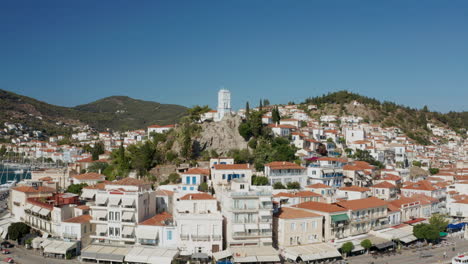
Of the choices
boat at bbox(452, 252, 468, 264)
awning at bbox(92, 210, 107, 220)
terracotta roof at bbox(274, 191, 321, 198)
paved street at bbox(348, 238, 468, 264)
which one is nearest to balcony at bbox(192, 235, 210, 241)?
awning at bbox(92, 210, 107, 220)

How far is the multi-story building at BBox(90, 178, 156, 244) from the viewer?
3919 cm

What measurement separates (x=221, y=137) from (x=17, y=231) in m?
33.3

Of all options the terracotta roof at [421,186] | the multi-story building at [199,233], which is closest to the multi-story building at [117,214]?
the multi-story building at [199,233]

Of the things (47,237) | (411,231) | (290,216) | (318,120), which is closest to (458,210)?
(411,231)

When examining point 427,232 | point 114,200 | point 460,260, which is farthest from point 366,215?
point 114,200

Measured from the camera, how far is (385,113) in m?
139

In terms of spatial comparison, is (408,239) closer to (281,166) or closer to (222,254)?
(281,166)

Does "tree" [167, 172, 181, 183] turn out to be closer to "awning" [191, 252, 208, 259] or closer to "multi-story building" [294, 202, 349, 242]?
"multi-story building" [294, 202, 349, 242]

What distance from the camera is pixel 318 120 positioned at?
117938mm

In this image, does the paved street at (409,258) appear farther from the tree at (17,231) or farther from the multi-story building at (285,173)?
the tree at (17,231)

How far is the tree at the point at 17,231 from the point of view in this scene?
43.1 meters

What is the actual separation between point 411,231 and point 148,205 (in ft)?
95.9

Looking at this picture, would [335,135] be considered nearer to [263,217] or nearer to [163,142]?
[163,142]

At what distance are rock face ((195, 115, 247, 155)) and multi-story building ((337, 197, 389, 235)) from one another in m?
24.6
